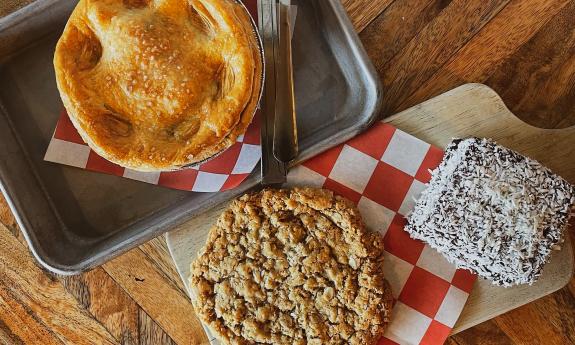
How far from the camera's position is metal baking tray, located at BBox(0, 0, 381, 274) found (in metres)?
1.48

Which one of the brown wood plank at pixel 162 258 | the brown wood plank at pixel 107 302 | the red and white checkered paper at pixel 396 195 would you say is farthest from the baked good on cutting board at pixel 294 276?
the brown wood plank at pixel 107 302

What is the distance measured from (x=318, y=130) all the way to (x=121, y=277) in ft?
2.17

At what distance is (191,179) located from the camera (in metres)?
1.49

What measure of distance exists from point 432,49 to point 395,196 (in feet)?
1.35

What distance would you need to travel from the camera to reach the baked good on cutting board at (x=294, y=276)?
140cm

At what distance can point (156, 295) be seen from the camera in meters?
1.57

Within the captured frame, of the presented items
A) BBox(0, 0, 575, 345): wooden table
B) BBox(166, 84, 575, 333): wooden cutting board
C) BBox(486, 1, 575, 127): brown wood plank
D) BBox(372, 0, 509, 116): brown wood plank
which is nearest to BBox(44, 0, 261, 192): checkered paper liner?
BBox(166, 84, 575, 333): wooden cutting board

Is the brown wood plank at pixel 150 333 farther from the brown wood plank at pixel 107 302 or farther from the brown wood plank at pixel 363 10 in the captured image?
the brown wood plank at pixel 363 10

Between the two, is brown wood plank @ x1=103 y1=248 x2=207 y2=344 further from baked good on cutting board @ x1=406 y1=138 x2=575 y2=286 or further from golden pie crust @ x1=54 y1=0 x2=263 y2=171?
baked good on cutting board @ x1=406 y1=138 x2=575 y2=286

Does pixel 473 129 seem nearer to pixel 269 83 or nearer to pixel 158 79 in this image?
pixel 269 83

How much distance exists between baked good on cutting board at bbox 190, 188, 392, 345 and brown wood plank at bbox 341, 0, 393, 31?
0.48m

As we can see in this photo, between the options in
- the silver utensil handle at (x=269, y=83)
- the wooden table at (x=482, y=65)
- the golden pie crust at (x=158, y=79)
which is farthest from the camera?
the wooden table at (x=482, y=65)

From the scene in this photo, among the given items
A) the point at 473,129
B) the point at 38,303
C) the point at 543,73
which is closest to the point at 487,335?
the point at 473,129

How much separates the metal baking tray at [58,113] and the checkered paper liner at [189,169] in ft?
0.08
